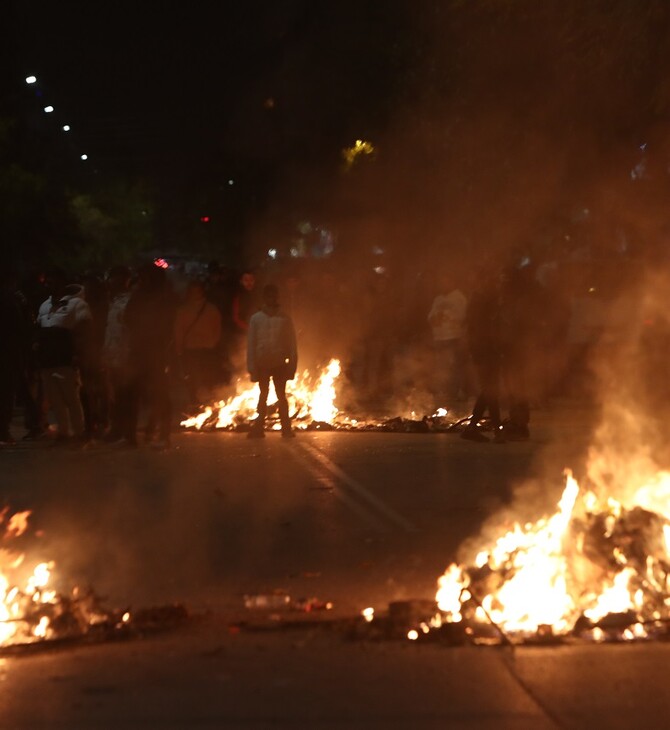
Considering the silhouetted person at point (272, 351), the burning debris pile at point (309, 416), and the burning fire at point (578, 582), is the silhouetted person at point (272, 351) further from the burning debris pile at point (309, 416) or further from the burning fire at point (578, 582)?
the burning fire at point (578, 582)

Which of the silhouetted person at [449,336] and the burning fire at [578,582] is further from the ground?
the silhouetted person at [449,336]

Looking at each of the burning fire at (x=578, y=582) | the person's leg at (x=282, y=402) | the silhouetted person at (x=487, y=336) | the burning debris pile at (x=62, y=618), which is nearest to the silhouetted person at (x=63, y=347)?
the person's leg at (x=282, y=402)

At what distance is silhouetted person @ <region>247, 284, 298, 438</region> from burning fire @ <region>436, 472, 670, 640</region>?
814cm

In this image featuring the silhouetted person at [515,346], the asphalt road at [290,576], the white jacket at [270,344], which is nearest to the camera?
the asphalt road at [290,576]

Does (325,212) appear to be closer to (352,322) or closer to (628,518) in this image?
(352,322)

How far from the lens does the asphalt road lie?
5465mm

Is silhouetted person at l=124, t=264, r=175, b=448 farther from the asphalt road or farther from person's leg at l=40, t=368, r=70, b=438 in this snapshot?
person's leg at l=40, t=368, r=70, b=438

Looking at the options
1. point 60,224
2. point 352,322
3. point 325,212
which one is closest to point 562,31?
point 352,322

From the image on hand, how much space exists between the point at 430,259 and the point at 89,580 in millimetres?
26316

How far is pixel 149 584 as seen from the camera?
7.84m

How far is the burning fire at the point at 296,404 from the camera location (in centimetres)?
1669

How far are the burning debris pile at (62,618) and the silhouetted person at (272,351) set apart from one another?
8.07 metres

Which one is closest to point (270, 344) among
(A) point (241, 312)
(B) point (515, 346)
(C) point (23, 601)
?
(B) point (515, 346)

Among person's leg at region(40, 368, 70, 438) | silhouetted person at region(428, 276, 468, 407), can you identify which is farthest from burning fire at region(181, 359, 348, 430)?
person's leg at region(40, 368, 70, 438)
